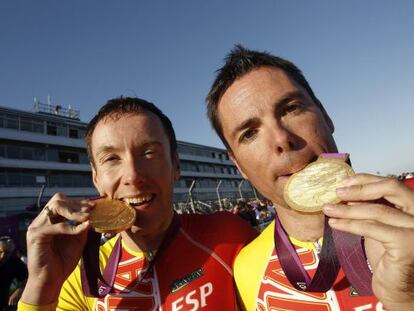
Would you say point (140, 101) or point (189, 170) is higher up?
point (189, 170)

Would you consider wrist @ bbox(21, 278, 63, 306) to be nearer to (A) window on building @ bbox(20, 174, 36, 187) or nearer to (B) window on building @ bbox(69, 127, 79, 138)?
(A) window on building @ bbox(20, 174, 36, 187)

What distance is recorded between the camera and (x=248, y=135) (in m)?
2.22

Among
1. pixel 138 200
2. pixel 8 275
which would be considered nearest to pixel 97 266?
pixel 138 200

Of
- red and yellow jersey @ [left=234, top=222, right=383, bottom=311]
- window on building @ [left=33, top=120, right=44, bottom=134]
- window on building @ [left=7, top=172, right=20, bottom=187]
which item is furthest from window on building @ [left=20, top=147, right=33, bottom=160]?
red and yellow jersey @ [left=234, top=222, right=383, bottom=311]

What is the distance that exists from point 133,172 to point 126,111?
60cm

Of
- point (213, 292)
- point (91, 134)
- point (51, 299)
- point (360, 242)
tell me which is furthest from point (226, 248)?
point (91, 134)

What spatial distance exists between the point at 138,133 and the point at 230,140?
713 millimetres

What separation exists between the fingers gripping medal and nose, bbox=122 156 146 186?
0.65 ft

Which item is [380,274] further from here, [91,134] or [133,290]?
[91,134]

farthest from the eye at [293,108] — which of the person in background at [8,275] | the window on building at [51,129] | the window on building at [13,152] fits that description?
the window on building at [51,129]

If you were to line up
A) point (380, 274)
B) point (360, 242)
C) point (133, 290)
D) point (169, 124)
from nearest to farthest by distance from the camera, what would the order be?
point (380, 274) < point (360, 242) < point (133, 290) < point (169, 124)

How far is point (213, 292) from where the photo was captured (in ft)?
7.35

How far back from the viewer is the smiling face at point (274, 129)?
2012 millimetres

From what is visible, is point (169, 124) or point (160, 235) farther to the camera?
point (169, 124)
